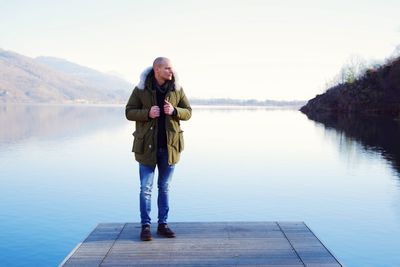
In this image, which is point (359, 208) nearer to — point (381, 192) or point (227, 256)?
point (381, 192)

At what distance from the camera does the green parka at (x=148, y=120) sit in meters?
6.50

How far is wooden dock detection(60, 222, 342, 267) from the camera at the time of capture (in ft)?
19.1

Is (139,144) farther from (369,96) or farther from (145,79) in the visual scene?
(369,96)

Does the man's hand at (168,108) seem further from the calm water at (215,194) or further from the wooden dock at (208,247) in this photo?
the calm water at (215,194)

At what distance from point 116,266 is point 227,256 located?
1.38 meters

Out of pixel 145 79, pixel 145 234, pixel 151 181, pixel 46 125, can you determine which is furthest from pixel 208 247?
pixel 46 125

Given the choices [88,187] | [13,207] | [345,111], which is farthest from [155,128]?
[345,111]

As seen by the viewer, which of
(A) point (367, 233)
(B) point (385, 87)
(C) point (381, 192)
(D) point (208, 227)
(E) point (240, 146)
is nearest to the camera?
(D) point (208, 227)

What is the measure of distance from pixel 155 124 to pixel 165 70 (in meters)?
0.74

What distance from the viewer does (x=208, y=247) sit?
6352 millimetres

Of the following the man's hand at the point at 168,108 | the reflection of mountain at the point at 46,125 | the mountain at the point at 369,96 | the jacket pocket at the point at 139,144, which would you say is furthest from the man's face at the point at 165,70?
the mountain at the point at 369,96

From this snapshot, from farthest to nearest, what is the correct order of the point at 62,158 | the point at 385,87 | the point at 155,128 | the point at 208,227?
the point at 385,87 → the point at 62,158 → the point at 208,227 → the point at 155,128

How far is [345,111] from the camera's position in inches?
4043

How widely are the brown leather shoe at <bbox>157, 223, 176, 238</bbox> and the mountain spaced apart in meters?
Result: 74.3
